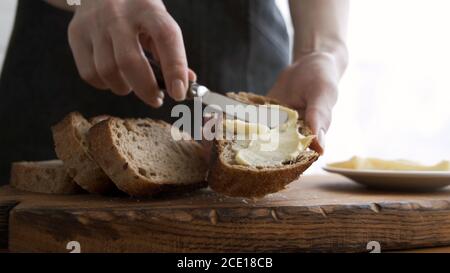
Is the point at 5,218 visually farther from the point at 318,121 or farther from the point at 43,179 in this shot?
the point at 318,121

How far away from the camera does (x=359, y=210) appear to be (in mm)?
1024

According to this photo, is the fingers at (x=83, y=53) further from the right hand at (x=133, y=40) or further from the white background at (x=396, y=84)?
the white background at (x=396, y=84)

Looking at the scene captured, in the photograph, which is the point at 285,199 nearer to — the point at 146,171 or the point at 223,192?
the point at 223,192

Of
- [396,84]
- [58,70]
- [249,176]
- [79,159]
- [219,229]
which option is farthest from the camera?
[396,84]

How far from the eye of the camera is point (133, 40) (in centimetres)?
113

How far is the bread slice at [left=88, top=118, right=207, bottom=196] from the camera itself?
1.10 metres

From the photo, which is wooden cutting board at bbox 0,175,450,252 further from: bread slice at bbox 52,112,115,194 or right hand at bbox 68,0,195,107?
right hand at bbox 68,0,195,107

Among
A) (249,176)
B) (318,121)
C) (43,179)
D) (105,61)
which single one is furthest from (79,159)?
(318,121)

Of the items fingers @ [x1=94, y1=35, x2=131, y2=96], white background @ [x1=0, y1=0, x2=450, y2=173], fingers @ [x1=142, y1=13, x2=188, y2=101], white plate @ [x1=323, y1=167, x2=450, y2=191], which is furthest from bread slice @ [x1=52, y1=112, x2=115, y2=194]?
white background @ [x1=0, y1=0, x2=450, y2=173]

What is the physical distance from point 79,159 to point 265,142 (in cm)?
42

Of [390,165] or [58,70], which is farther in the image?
[58,70]

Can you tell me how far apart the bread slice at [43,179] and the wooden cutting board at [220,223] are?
0.20 feet

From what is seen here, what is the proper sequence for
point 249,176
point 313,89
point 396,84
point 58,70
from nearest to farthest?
point 249,176, point 313,89, point 58,70, point 396,84

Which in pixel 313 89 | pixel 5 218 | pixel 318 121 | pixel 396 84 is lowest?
pixel 5 218
